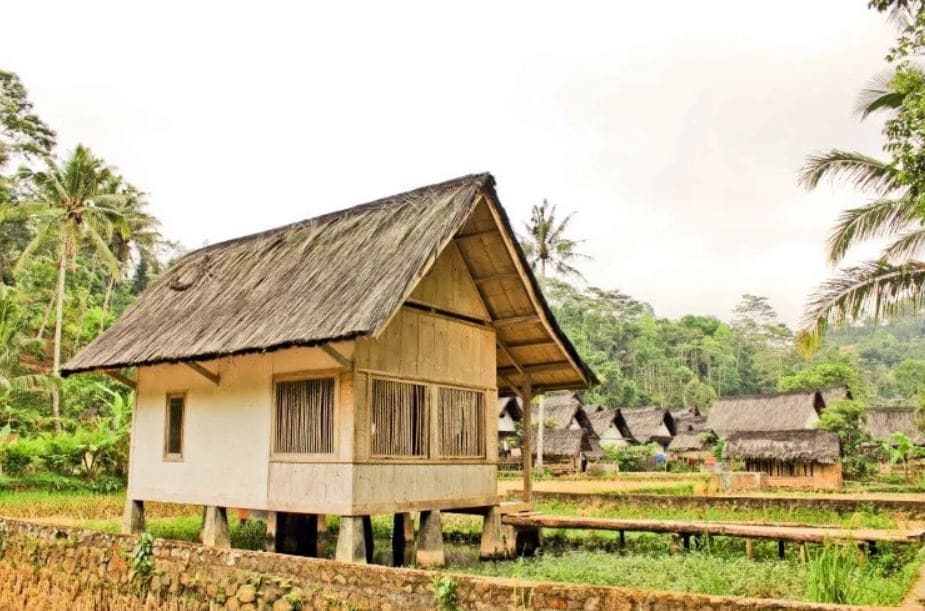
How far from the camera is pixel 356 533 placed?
32.6 feet

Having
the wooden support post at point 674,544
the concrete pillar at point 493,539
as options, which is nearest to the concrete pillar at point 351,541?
the concrete pillar at point 493,539

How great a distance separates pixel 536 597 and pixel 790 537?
4.91 m

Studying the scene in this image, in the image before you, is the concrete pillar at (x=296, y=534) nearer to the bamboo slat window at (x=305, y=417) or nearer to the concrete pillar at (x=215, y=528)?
the concrete pillar at (x=215, y=528)

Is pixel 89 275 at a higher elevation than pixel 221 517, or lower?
higher

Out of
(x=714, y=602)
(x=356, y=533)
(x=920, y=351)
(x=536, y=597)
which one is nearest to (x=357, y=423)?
(x=356, y=533)

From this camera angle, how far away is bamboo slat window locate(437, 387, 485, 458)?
1179 centimetres

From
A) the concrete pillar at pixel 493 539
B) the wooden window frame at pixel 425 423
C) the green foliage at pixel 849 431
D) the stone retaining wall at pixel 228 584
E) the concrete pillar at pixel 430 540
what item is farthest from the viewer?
the green foliage at pixel 849 431

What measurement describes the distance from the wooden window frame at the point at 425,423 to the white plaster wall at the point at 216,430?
1.33ft

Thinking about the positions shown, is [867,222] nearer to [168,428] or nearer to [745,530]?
[745,530]

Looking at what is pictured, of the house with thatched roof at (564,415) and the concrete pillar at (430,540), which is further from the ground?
the house with thatched roof at (564,415)

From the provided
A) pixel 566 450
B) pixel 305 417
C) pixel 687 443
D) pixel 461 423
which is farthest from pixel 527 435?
pixel 687 443

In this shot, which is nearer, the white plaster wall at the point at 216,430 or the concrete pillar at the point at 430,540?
the white plaster wall at the point at 216,430

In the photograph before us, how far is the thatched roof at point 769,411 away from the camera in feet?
135

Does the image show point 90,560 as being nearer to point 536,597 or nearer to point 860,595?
point 536,597
